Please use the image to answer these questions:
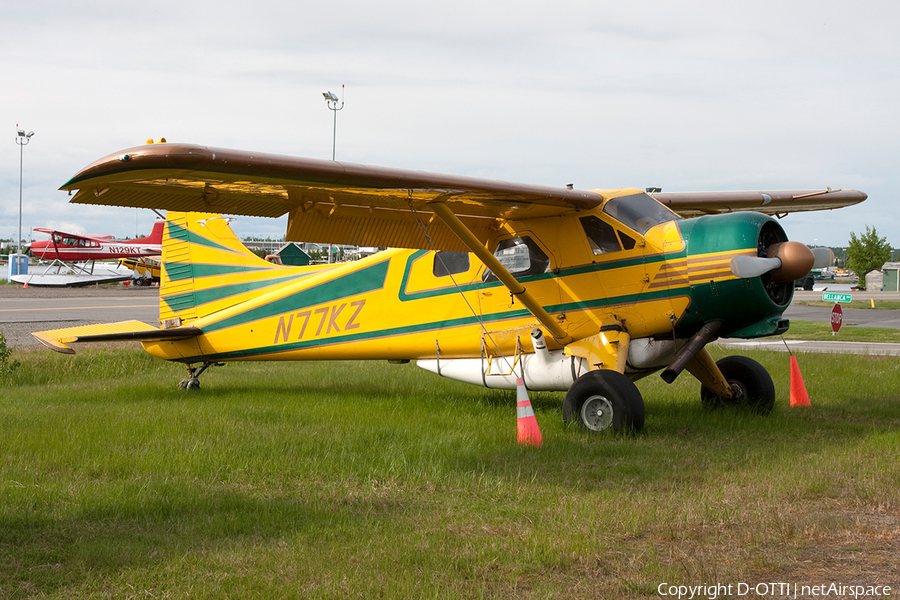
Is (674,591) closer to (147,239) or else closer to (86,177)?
(86,177)

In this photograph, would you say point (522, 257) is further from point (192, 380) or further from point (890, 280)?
point (890, 280)

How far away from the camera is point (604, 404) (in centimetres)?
765

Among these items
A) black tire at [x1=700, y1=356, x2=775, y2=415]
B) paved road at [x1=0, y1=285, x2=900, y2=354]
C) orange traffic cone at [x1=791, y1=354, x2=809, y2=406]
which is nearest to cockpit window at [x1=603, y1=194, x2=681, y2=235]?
black tire at [x1=700, y1=356, x2=775, y2=415]

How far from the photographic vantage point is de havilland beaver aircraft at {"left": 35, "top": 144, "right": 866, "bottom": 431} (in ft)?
23.1

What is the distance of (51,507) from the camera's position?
5262mm

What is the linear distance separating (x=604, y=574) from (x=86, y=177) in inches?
176

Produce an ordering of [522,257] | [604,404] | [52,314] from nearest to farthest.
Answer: [604,404], [522,257], [52,314]

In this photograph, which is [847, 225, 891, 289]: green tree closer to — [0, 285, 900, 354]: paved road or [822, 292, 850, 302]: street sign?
[0, 285, 900, 354]: paved road

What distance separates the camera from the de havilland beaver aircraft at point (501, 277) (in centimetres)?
704

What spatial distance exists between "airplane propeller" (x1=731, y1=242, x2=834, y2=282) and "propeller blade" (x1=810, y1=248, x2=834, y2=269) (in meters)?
0.47

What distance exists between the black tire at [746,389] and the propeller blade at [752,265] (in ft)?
7.24

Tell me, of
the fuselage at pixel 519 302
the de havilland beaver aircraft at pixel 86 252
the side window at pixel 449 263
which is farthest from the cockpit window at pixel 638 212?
the de havilland beaver aircraft at pixel 86 252

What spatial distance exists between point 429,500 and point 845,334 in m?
19.2

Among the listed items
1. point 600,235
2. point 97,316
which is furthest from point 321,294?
point 97,316
